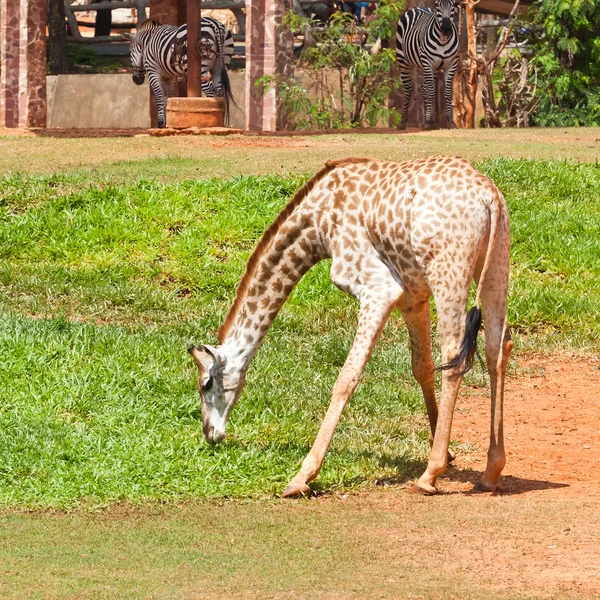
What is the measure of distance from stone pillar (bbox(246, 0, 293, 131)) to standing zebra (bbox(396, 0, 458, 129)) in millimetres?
2557

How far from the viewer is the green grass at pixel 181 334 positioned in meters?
7.06

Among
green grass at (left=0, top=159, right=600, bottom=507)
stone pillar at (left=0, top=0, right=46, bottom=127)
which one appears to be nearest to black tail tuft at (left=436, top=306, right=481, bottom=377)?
green grass at (left=0, top=159, right=600, bottom=507)

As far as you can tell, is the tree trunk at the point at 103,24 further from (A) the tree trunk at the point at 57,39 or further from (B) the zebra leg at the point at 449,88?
(B) the zebra leg at the point at 449,88

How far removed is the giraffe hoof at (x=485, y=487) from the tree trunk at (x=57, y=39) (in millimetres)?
23513

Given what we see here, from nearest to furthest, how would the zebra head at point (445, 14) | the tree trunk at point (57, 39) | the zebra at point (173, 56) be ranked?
the zebra head at point (445, 14), the zebra at point (173, 56), the tree trunk at point (57, 39)

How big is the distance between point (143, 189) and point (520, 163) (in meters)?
4.32

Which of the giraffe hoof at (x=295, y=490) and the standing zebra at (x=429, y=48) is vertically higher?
the standing zebra at (x=429, y=48)

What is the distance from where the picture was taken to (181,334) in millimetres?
10078

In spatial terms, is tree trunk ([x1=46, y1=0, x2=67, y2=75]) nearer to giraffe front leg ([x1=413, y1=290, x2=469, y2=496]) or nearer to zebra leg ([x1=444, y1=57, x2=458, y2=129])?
zebra leg ([x1=444, y1=57, x2=458, y2=129])

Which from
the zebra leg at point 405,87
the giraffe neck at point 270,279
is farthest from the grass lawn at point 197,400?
the zebra leg at point 405,87

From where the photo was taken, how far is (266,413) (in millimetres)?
8148

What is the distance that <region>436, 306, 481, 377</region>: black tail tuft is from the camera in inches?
259

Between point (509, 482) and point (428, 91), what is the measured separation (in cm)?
1449

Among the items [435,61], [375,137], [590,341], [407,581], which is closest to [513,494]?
[407,581]
